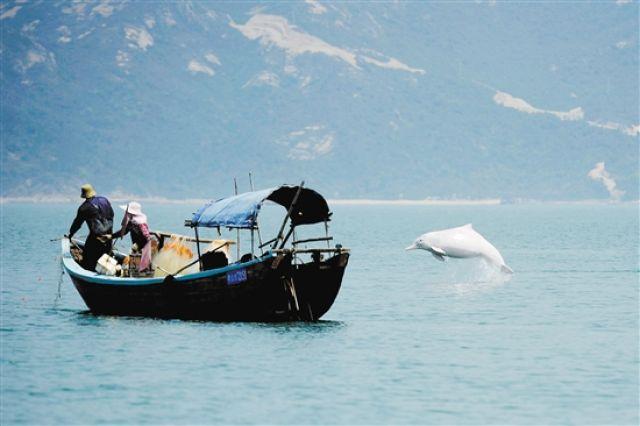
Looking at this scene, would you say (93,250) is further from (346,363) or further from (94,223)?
(346,363)

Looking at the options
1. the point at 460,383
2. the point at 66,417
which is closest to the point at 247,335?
the point at 460,383

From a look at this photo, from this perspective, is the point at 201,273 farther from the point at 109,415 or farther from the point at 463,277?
the point at 463,277

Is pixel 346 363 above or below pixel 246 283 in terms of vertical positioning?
below

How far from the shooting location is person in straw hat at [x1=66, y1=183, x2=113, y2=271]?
37719 millimetres

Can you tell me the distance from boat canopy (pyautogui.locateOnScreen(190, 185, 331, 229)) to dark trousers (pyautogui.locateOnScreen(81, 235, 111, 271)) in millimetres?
2977

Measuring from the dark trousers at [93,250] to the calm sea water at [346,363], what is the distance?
141 cm

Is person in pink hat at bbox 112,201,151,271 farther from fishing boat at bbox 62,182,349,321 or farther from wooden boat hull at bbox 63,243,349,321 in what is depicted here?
wooden boat hull at bbox 63,243,349,321

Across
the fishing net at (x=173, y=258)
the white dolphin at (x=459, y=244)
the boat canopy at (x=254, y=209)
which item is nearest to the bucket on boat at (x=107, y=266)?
the fishing net at (x=173, y=258)

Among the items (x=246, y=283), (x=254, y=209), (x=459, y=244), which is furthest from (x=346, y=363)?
(x=459, y=244)

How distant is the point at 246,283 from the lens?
3488cm

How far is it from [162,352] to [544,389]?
325 inches

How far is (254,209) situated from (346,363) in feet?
17.4

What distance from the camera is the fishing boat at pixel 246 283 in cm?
3478

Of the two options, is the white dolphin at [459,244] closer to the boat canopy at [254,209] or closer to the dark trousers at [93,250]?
the boat canopy at [254,209]
